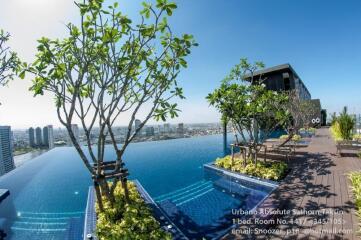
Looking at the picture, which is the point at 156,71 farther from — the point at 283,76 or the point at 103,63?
the point at 283,76

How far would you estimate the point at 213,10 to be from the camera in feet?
30.9

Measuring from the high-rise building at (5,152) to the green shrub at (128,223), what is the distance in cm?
1375

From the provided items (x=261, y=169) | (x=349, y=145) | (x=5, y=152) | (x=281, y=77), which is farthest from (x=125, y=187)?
(x=281, y=77)

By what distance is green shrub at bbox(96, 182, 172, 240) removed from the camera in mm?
4180

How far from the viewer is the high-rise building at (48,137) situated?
33.1 meters

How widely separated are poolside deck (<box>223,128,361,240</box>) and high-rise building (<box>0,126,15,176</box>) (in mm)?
17253

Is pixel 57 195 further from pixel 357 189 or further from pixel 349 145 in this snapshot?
pixel 349 145

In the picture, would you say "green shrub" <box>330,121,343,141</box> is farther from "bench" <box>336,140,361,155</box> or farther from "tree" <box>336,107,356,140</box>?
"bench" <box>336,140,361,155</box>

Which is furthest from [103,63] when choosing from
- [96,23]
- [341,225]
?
[341,225]

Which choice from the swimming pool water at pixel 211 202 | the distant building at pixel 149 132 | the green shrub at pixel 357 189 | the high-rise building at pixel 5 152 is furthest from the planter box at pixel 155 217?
the distant building at pixel 149 132

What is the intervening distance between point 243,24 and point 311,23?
390 centimetres

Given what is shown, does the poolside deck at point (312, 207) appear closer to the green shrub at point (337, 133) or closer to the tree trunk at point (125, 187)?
the tree trunk at point (125, 187)

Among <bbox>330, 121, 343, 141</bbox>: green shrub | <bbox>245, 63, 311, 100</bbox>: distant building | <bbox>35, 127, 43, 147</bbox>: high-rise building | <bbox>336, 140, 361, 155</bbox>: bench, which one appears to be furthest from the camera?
<bbox>35, 127, 43, 147</bbox>: high-rise building

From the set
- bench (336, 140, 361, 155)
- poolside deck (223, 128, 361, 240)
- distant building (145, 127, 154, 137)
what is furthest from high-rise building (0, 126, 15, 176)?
bench (336, 140, 361, 155)
